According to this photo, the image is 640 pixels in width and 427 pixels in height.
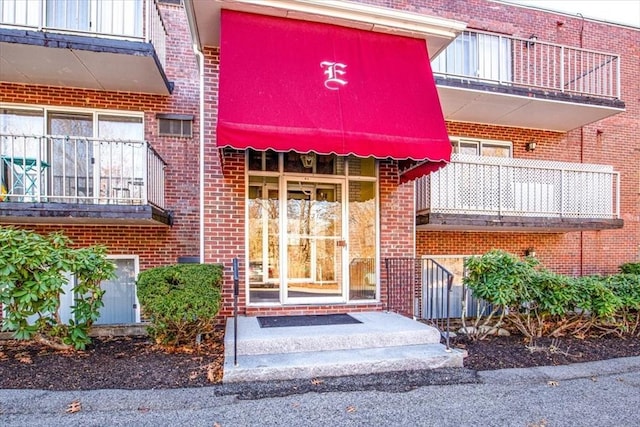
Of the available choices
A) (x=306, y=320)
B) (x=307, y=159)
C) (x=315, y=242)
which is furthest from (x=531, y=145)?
(x=306, y=320)

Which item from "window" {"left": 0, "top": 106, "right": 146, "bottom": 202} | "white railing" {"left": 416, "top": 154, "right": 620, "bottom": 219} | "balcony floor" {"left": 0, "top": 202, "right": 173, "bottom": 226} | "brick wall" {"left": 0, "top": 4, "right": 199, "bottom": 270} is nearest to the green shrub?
"white railing" {"left": 416, "top": 154, "right": 620, "bottom": 219}

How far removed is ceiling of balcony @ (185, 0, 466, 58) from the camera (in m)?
5.86

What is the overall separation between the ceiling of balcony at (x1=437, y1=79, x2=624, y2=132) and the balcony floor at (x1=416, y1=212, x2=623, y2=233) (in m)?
2.72

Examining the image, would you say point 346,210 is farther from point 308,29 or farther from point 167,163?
point 167,163

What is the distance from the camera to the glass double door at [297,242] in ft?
23.0

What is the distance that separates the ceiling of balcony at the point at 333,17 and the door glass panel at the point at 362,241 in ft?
9.10

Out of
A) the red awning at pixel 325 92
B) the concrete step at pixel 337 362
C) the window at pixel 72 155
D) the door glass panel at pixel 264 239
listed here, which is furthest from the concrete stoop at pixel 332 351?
the window at pixel 72 155

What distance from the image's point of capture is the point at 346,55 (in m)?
6.19

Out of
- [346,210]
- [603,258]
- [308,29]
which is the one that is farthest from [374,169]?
[603,258]

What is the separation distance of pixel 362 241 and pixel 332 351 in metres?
2.66

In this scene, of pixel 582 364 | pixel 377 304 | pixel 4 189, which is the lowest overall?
pixel 582 364

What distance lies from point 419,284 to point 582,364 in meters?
3.62

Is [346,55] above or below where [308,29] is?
below

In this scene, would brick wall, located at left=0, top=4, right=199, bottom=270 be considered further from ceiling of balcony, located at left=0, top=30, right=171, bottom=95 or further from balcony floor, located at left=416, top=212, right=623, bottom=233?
balcony floor, located at left=416, top=212, right=623, bottom=233
